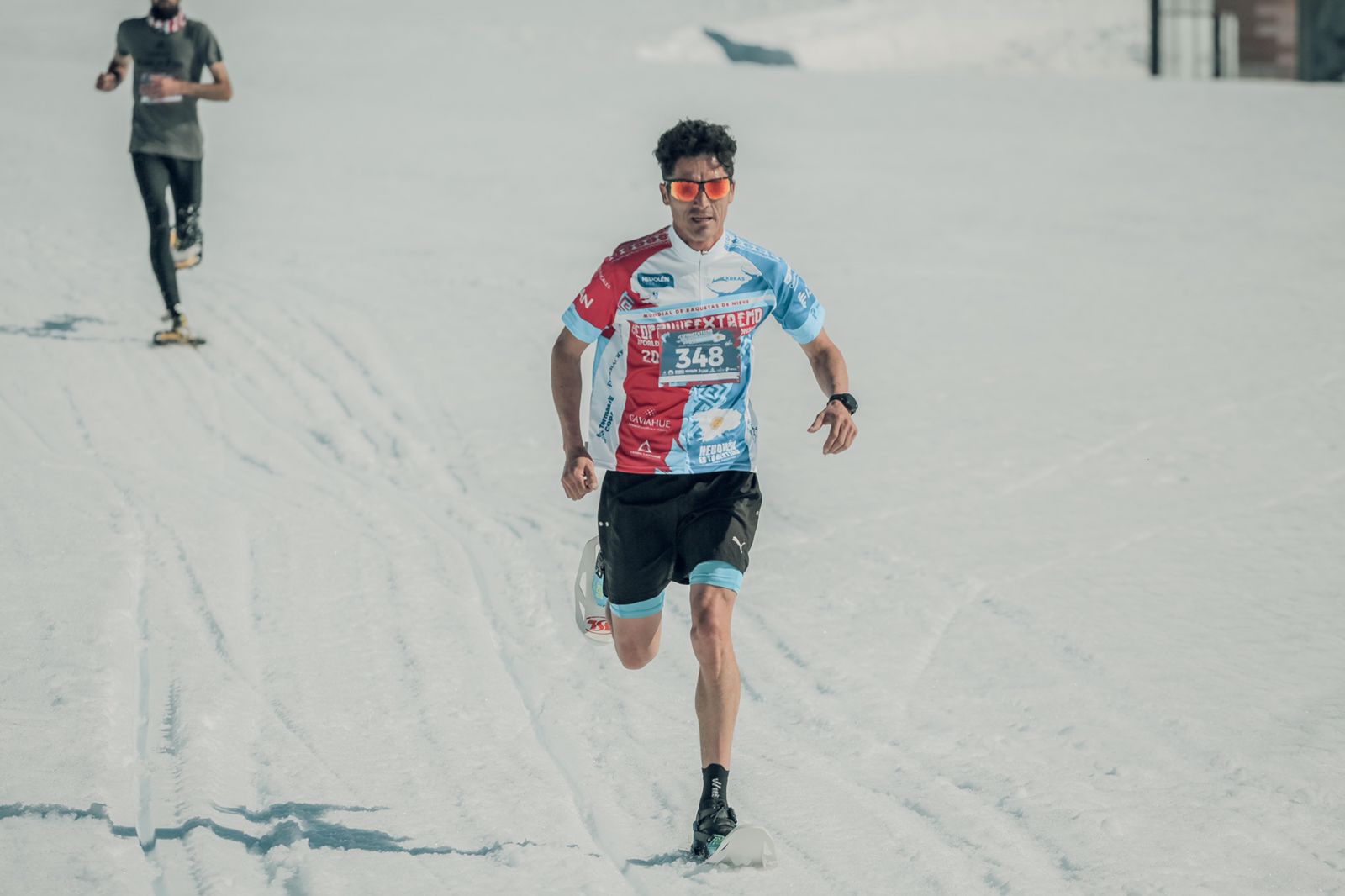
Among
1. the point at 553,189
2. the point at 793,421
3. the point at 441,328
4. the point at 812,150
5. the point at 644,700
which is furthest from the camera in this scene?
the point at 812,150

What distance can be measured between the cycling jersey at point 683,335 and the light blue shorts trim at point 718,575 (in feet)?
1.02

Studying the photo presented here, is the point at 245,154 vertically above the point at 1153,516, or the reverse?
the point at 245,154

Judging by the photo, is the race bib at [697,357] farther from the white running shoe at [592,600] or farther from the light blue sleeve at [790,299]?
the white running shoe at [592,600]

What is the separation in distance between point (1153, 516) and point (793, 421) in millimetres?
2325

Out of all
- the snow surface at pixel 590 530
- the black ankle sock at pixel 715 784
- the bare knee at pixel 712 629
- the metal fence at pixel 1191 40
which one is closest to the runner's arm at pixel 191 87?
the snow surface at pixel 590 530

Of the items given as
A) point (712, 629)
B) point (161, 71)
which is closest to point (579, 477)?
point (712, 629)

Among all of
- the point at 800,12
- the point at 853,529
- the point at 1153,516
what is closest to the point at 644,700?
the point at 853,529

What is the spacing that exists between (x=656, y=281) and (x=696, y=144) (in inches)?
16.7

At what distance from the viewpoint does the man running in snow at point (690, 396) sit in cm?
455

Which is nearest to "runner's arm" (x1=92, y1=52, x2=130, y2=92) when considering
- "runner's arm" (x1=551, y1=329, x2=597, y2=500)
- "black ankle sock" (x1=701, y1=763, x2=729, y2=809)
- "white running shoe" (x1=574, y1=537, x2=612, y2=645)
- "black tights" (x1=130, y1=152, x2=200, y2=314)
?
"black tights" (x1=130, y1=152, x2=200, y2=314)

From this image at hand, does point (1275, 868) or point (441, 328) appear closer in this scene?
point (1275, 868)

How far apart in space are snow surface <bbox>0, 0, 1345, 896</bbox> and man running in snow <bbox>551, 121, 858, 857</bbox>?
67 centimetres

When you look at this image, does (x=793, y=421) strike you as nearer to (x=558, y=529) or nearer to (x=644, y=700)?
(x=558, y=529)

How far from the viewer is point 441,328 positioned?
10.7 m
